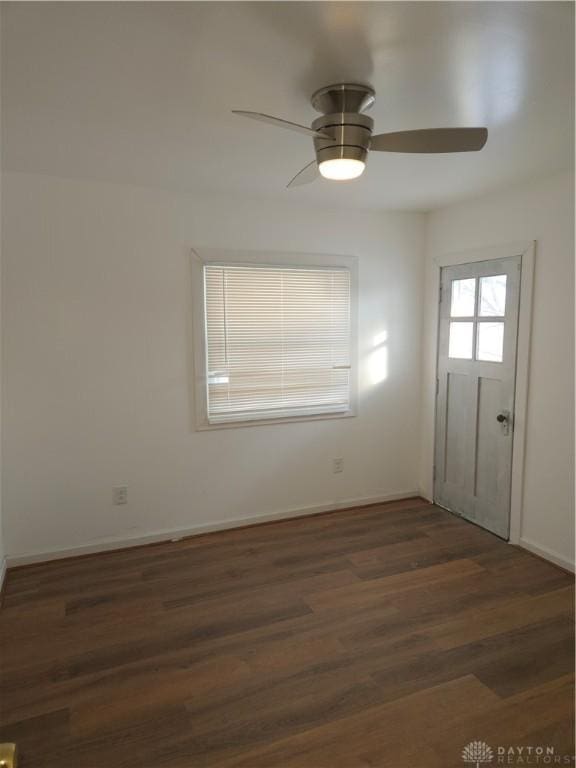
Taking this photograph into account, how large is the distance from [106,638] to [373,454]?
2575 mm

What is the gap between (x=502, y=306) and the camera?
3.53 meters

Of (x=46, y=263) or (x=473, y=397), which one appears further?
(x=473, y=397)

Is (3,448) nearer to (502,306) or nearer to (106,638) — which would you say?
(106,638)

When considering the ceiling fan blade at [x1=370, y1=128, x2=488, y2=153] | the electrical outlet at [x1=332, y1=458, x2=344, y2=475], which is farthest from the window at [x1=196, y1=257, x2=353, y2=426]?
the ceiling fan blade at [x1=370, y1=128, x2=488, y2=153]

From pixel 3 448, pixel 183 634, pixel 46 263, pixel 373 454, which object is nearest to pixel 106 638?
pixel 183 634

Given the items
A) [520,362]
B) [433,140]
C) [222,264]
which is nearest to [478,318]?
[520,362]

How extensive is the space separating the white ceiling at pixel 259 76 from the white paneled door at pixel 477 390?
1.00 meters

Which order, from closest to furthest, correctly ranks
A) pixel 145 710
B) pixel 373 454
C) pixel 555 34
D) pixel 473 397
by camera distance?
pixel 555 34, pixel 145 710, pixel 473 397, pixel 373 454

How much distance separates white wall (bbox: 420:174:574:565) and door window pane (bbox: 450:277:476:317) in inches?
13.7

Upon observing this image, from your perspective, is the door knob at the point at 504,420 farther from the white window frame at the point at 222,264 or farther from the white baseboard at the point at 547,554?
the white window frame at the point at 222,264

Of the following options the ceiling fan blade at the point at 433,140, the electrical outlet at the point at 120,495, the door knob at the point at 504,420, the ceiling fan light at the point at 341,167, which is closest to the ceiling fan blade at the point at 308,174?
the ceiling fan light at the point at 341,167

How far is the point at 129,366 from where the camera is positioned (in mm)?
3430

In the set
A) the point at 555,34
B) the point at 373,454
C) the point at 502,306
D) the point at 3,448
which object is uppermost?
the point at 555,34

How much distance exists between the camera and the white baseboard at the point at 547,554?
3.15 m
